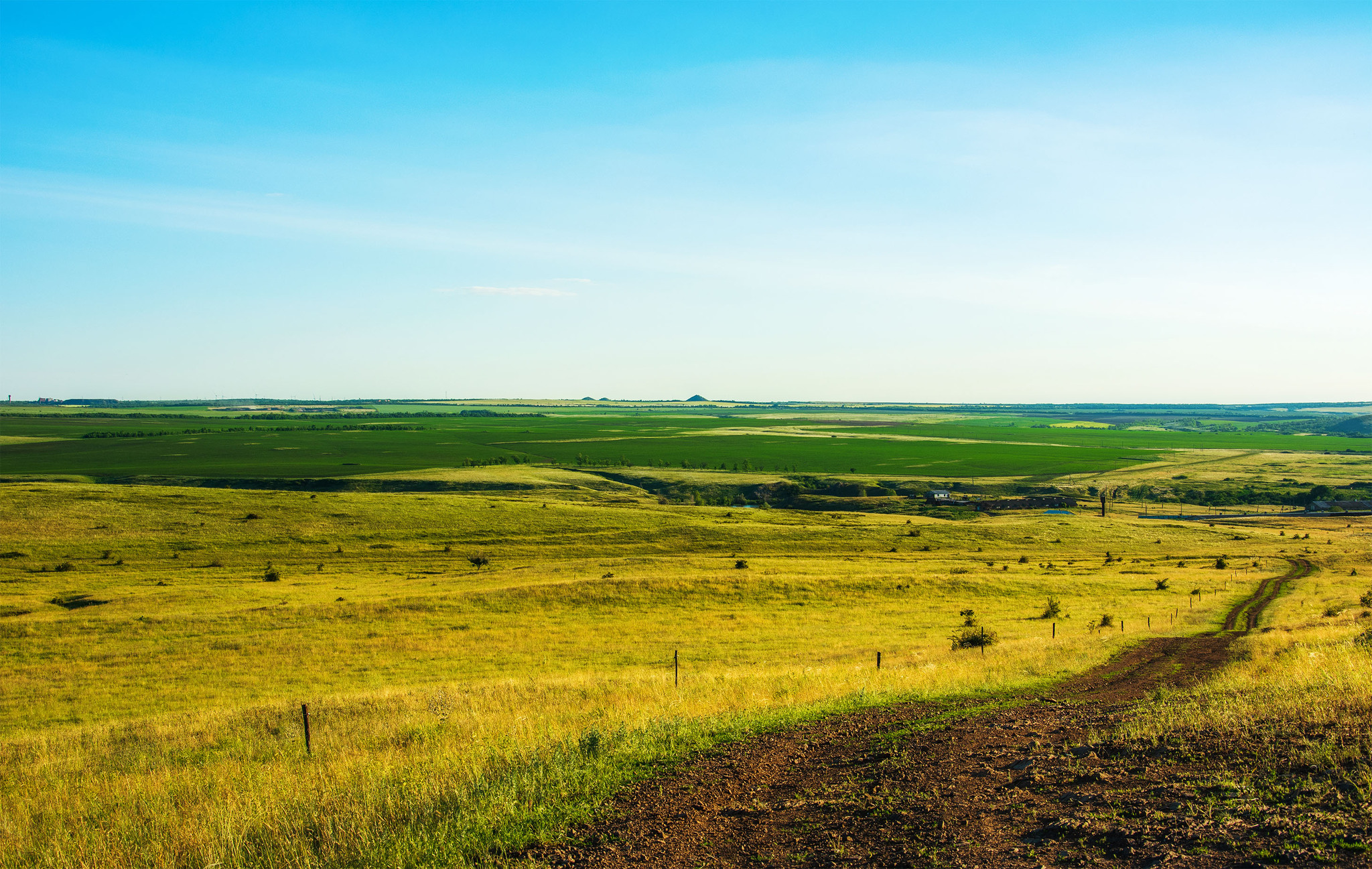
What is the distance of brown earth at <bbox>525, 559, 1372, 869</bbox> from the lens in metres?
7.20

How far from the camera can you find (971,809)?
8445 millimetres

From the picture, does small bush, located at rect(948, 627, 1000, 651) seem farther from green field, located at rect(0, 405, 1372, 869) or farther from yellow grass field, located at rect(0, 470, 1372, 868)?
green field, located at rect(0, 405, 1372, 869)

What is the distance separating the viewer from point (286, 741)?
667 inches

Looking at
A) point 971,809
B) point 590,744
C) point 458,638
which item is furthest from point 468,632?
point 971,809

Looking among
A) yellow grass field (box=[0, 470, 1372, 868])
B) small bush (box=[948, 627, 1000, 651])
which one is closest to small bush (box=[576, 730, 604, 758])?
yellow grass field (box=[0, 470, 1372, 868])

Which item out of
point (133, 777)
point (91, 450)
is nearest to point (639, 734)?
point (133, 777)

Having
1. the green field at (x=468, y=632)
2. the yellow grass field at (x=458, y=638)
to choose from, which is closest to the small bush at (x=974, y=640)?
the yellow grass field at (x=458, y=638)

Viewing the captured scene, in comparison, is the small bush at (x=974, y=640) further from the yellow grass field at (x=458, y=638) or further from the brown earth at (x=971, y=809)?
the brown earth at (x=971, y=809)

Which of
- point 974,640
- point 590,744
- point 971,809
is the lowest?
point 974,640

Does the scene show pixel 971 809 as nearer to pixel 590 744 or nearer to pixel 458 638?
pixel 590 744

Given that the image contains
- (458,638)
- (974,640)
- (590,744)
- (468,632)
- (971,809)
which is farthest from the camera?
(468,632)

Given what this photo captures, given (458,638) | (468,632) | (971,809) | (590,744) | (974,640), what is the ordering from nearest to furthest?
(971,809) → (590,744) → (974,640) → (458,638) → (468,632)

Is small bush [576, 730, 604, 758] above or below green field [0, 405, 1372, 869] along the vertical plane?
above

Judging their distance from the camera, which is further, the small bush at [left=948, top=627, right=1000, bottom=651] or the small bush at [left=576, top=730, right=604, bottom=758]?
the small bush at [left=948, top=627, right=1000, bottom=651]
